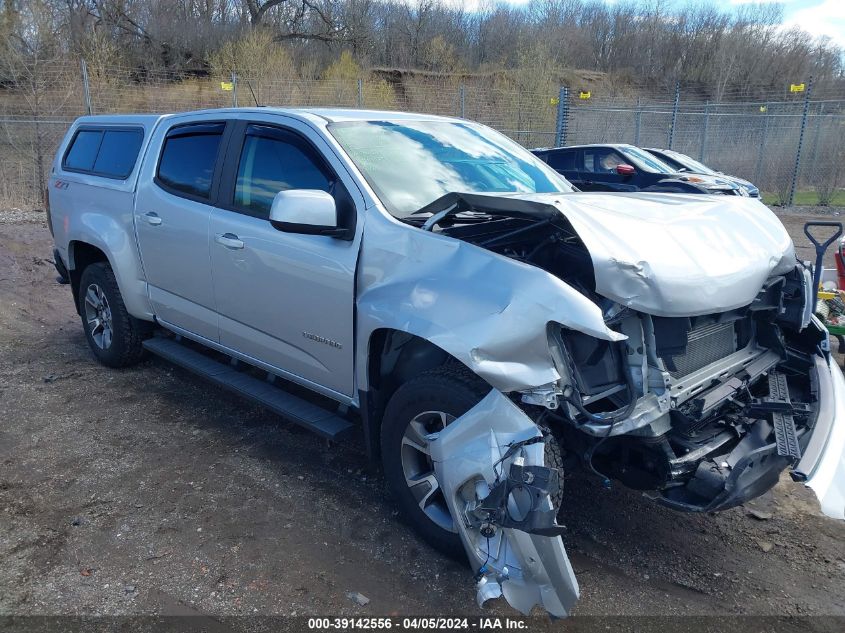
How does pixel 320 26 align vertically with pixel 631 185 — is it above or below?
above

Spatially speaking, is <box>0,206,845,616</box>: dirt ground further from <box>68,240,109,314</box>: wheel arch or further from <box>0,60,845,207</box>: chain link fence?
<box>0,60,845,207</box>: chain link fence

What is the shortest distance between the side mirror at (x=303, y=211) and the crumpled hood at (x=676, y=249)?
928mm

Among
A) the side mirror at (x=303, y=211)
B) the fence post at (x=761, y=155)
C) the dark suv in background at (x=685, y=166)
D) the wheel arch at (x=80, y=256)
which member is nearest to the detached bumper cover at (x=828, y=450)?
the side mirror at (x=303, y=211)

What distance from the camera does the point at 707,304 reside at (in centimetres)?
268

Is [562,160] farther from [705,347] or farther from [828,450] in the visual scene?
[828,450]

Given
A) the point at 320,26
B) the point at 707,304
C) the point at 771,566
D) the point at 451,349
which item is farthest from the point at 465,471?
the point at 320,26

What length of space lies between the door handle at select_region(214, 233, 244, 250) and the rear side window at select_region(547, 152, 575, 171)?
33.7 ft

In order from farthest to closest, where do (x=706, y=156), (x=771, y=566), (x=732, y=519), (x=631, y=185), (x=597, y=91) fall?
(x=597, y=91) → (x=706, y=156) → (x=631, y=185) → (x=732, y=519) → (x=771, y=566)

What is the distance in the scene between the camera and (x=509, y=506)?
239 centimetres

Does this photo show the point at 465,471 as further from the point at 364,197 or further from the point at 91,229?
the point at 91,229

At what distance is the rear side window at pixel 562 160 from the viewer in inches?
519

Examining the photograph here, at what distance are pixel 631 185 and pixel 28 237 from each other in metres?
10.4

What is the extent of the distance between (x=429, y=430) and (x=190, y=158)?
2647 millimetres

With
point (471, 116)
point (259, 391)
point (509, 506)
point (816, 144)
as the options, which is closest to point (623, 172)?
point (816, 144)
